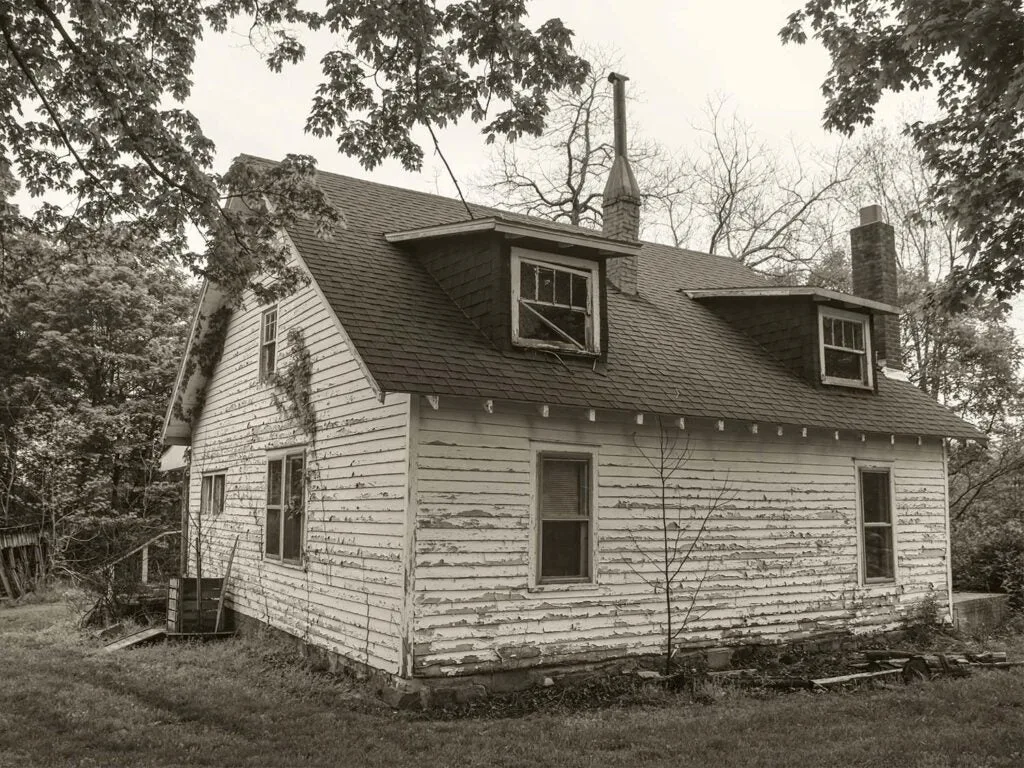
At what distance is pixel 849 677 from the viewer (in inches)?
425

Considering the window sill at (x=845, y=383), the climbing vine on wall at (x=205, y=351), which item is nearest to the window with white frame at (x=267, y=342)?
the climbing vine on wall at (x=205, y=351)

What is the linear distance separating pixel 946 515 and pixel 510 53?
11.3 m

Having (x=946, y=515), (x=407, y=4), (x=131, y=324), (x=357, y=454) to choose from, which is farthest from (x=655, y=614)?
(x=131, y=324)

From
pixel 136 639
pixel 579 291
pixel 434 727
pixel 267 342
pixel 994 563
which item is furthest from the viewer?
pixel 994 563

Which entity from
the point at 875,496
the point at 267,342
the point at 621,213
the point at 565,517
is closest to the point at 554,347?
the point at 565,517

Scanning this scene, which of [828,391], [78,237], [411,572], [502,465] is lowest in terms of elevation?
[411,572]

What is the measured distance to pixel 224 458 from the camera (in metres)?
15.5

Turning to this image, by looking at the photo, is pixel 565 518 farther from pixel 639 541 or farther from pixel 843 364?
pixel 843 364

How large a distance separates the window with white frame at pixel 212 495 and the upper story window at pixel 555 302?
23.4 feet

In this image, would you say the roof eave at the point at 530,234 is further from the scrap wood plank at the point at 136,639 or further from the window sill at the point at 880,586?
the scrap wood plank at the point at 136,639

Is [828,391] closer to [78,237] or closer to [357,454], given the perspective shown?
[357,454]

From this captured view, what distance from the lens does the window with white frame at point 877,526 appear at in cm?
1400

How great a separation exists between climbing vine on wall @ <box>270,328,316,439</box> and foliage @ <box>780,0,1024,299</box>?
7.74 meters

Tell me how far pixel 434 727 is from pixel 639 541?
150 inches
